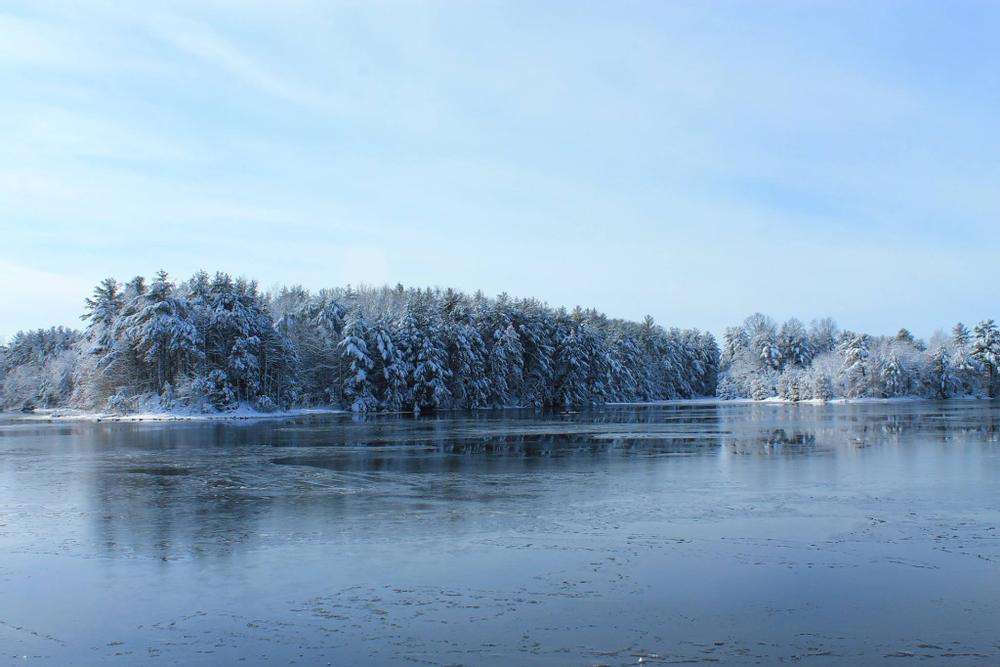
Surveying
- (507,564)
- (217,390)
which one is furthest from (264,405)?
(507,564)

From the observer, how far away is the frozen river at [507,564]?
370 inches

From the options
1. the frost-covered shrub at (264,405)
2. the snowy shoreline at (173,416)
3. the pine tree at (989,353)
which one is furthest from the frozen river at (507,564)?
the pine tree at (989,353)

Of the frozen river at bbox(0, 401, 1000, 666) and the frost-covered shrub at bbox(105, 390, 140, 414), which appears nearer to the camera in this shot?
the frozen river at bbox(0, 401, 1000, 666)

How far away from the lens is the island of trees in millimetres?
72375

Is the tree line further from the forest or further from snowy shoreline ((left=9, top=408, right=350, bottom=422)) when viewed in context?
snowy shoreline ((left=9, top=408, right=350, bottom=422))

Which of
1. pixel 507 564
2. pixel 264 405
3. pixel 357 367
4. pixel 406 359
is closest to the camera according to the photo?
pixel 507 564

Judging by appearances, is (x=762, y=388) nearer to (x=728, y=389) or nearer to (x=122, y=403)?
(x=728, y=389)

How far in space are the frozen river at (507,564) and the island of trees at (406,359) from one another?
46.9 meters

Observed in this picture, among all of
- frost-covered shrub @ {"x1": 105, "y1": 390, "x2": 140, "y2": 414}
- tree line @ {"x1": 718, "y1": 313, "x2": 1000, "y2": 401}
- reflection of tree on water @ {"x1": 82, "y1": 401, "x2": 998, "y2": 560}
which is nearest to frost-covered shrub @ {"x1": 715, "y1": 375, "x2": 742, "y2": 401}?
tree line @ {"x1": 718, "y1": 313, "x2": 1000, "y2": 401}

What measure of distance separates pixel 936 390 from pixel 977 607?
12856cm

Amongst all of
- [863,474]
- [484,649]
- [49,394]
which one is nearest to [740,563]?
[484,649]

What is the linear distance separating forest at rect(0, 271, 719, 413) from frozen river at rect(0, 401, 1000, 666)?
150ft

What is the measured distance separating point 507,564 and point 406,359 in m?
79.9

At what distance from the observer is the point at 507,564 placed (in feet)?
43.2
